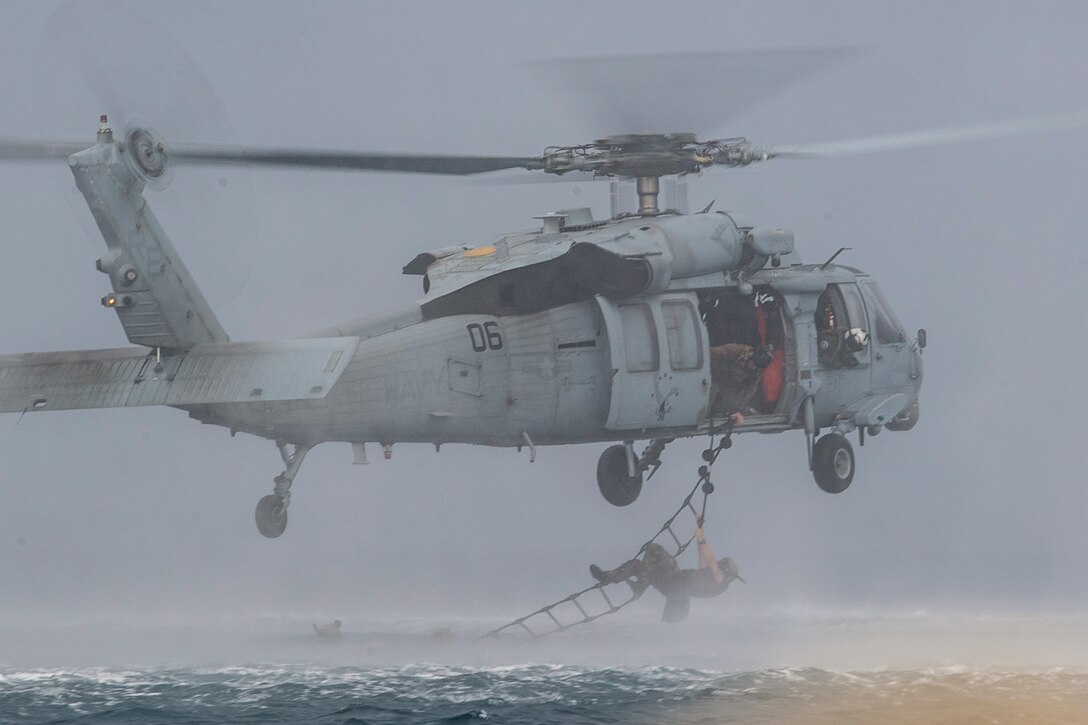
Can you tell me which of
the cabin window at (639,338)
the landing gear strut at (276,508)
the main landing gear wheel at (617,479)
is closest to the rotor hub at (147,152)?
the landing gear strut at (276,508)

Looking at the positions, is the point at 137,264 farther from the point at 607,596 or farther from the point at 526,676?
the point at 607,596

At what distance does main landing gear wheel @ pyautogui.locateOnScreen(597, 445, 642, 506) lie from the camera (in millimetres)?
28594

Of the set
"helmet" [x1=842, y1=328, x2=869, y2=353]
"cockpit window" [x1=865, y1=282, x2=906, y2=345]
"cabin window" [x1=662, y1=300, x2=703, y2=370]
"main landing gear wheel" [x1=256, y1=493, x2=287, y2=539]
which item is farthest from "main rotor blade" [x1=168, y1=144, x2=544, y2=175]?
"cockpit window" [x1=865, y1=282, x2=906, y2=345]

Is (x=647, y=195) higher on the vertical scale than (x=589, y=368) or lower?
higher

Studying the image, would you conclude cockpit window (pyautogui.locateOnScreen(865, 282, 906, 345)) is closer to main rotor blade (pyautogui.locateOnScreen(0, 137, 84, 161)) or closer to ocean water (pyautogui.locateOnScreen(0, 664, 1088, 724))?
ocean water (pyautogui.locateOnScreen(0, 664, 1088, 724))

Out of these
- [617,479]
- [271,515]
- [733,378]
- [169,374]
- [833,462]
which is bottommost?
[271,515]

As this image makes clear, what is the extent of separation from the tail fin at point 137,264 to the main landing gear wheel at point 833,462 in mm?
10528

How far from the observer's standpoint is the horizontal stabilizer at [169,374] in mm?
21125

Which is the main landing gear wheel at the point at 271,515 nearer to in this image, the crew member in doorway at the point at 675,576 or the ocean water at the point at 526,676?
the ocean water at the point at 526,676

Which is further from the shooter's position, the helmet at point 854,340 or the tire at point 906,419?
the tire at point 906,419

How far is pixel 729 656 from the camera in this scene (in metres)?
27.9

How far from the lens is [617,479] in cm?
2864

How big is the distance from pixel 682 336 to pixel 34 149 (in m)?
9.67

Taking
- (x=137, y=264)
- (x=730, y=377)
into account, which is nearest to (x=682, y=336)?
(x=730, y=377)
